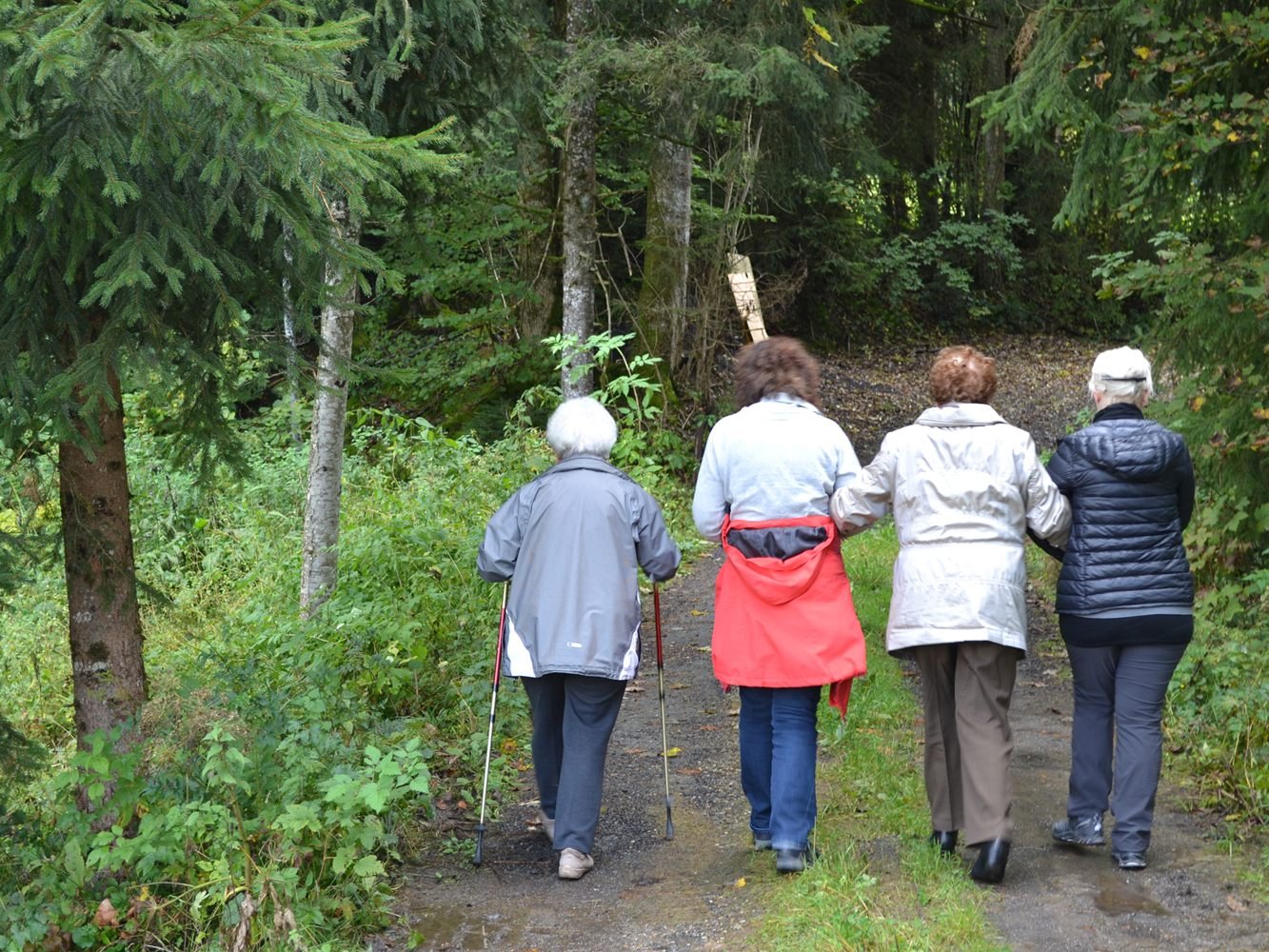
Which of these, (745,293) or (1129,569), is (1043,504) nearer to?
(1129,569)

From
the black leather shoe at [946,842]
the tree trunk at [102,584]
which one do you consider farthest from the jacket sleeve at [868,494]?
the tree trunk at [102,584]

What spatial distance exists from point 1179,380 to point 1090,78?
2.15 meters

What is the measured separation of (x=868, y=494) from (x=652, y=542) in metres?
0.89

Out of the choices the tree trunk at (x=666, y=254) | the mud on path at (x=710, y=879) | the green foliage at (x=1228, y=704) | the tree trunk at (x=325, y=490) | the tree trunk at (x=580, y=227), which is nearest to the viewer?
the mud on path at (x=710, y=879)

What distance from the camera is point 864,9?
20.7 meters

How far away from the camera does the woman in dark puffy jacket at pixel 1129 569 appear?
4770 mm

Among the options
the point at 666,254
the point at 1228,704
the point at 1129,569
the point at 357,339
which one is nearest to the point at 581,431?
the point at 1129,569

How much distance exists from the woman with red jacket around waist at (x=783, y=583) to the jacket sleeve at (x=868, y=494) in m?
0.08

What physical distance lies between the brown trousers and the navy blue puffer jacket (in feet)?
1.37

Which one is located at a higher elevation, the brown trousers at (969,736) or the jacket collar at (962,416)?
the jacket collar at (962,416)

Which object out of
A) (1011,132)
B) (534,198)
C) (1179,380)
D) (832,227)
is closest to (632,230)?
(534,198)

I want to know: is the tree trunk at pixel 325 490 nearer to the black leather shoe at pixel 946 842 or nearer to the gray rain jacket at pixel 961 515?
the gray rain jacket at pixel 961 515

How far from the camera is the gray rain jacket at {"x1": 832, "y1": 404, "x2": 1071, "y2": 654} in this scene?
4.66 metres

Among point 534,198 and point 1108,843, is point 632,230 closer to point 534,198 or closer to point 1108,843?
point 534,198
